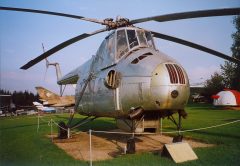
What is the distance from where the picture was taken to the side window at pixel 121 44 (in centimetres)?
877

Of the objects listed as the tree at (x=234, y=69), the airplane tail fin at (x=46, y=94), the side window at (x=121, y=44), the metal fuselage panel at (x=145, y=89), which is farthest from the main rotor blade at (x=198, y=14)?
the tree at (x=234, y=69)

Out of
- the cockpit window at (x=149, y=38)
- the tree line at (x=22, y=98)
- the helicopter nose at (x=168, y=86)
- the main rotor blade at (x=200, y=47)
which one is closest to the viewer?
the helicopter nose at (x=168, y=86)

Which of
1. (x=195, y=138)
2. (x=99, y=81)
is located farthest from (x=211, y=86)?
(x=99, y=81)

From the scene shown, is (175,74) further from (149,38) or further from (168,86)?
(149,38)

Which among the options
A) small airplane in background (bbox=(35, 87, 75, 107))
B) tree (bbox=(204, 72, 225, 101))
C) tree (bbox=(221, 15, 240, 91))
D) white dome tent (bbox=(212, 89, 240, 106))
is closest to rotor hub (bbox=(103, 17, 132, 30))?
small airplane in background (bbox=(35, 87, 75, 107))

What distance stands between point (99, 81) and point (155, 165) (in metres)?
4.03

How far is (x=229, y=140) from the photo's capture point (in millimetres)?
11094

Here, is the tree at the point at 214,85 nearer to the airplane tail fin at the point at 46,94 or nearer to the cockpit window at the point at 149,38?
the airplane tail fin at the point at 46,94

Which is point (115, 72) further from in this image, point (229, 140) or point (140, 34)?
point (229, 140)

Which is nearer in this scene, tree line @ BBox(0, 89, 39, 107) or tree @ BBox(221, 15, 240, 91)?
tree @ BBox(221, 15, 240, 91)

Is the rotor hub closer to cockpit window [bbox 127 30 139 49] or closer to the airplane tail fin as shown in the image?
cockpit window [bbox 127 30 139 49]

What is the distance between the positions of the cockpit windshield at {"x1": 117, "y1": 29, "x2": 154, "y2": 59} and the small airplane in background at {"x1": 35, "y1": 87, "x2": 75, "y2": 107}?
22.0 ft

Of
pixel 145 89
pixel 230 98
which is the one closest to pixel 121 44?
pixel 145 89

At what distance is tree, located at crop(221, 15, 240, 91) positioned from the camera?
43916mm
